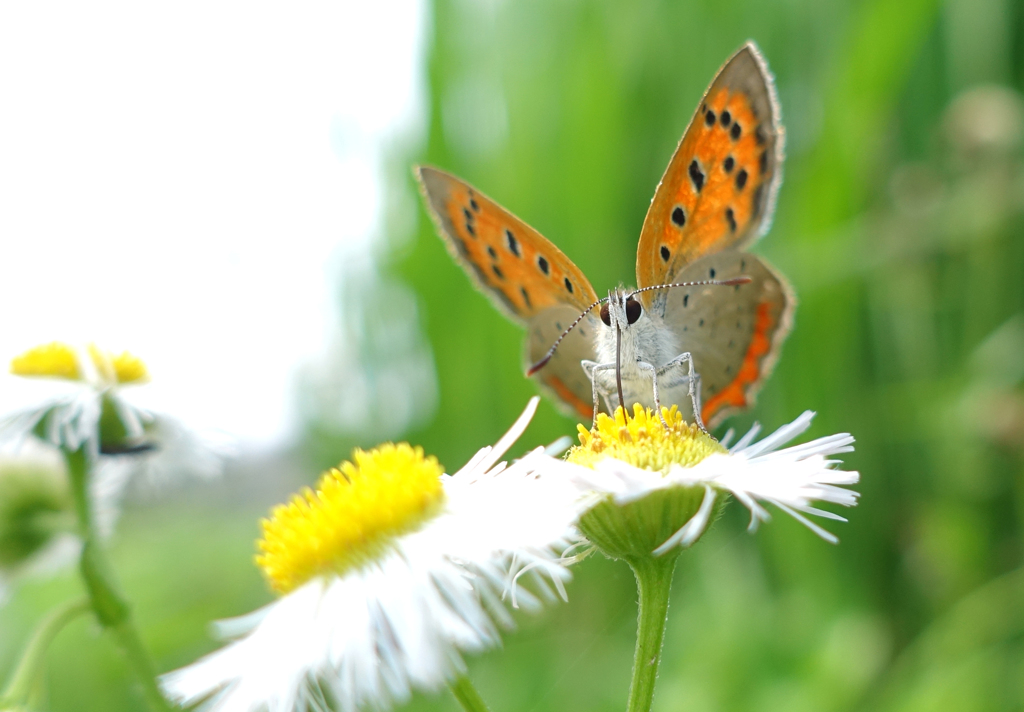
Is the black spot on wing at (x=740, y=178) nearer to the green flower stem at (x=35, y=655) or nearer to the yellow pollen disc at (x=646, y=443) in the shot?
the yellow pollen disc at (x=646, y=443)

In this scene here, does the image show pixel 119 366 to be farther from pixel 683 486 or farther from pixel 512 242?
pixel 683 486

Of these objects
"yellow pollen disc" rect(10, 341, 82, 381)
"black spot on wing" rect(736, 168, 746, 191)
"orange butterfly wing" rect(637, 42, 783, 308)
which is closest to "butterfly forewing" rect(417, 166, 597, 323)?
"orange butterfly wing" rect(637, 42, 783, 308)

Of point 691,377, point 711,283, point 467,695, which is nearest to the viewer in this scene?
point 467,695

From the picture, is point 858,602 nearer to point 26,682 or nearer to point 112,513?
point 112,513

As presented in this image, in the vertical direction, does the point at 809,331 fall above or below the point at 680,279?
below

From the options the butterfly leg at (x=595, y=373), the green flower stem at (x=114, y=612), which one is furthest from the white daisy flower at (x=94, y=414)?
the butterfly leg at (x=595, y=373)

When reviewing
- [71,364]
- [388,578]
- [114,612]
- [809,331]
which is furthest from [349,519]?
[809,331]

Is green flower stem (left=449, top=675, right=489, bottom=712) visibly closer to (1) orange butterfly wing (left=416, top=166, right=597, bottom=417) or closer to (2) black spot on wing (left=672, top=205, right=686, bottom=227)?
(1) orange butterfly wing (left=416, top=166, right=597, bottom=417)
